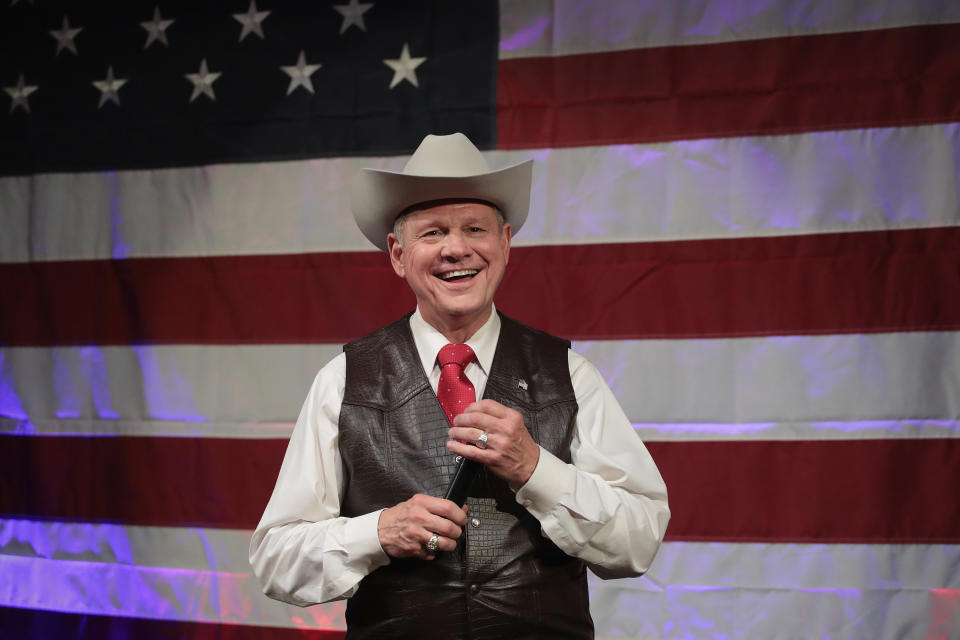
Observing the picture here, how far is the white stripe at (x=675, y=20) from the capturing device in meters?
2.27

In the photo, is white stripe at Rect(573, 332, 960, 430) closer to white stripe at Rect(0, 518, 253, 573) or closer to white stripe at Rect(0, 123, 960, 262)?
A: white stripe at Rect(0, 123, 960, 262)

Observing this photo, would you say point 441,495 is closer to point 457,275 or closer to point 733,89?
point 457,275

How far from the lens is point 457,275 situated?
56.6 inches

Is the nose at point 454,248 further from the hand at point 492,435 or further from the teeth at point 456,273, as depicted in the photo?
the hand at point 492,435

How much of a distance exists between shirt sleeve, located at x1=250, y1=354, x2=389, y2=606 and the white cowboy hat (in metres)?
0.30

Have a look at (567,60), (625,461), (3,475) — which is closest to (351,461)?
(625,461)

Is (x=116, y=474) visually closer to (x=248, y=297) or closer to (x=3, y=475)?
(x=3, y=475)

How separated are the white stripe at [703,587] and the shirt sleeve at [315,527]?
1.20 m

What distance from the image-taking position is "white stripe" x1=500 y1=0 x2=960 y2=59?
2271 mm

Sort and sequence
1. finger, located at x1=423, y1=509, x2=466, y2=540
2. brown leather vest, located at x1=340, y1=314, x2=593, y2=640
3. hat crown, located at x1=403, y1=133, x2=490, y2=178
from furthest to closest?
hat crown, located at x1=403, y1=133, x2=490, y2=178 → brown leather vest, located at x1=340, y1=314, x2=593, y2=640 → finger, located at x1=423, y1=509, x2=466, y2=540

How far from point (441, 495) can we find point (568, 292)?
1.15 m

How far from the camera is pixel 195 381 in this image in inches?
103

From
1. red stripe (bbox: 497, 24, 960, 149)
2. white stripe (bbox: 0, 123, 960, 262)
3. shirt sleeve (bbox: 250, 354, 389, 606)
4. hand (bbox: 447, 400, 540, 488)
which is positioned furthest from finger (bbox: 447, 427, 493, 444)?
red stripe (bbox: 497, 24, 960, 149)

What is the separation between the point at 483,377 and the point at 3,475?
2073 millimetres
